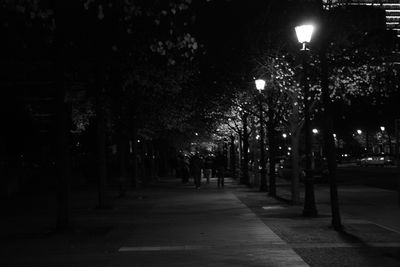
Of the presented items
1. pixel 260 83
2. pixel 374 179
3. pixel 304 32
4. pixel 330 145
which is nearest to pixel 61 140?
pixel 330 145

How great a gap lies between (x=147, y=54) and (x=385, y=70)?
8.71 m

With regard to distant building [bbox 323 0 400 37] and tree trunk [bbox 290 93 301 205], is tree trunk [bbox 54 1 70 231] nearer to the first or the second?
distant building [bbox 323 0 400 37]

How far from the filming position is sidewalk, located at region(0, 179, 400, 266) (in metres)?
12.2

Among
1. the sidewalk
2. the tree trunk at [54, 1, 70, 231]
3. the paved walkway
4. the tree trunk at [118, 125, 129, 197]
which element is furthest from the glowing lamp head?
the tree trunk at [118, 125, 129, 197]

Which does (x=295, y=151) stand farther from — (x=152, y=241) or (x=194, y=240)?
(x=152, y=241)

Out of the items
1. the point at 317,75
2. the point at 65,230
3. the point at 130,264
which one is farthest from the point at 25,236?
the point at 317,75

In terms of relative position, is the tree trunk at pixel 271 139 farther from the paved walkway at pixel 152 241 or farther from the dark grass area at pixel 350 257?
the dark grass area at pixel 350 257

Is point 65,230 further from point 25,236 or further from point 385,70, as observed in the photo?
point 385,70

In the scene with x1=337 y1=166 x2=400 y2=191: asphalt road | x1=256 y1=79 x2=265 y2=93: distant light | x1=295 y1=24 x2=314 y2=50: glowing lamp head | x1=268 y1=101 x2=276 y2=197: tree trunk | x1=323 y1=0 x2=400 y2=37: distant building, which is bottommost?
x1=337 y1=166 x2=400 y2=191: asphalt road

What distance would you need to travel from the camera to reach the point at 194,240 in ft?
49.1

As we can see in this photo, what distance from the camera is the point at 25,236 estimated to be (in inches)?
640

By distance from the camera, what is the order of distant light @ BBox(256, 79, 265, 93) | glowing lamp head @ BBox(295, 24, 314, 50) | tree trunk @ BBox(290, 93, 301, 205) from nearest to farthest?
glowing lamp head @ BBox(295, 24, 314, 50), tree trunk @ BBox(290, 93, 301, 205), distant light @ BBox(256, 79, 265, 93)

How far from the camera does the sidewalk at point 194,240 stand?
12.2 metres

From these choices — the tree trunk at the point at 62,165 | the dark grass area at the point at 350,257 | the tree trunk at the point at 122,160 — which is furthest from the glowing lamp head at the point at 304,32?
the tree trunk at the point at 122,160
